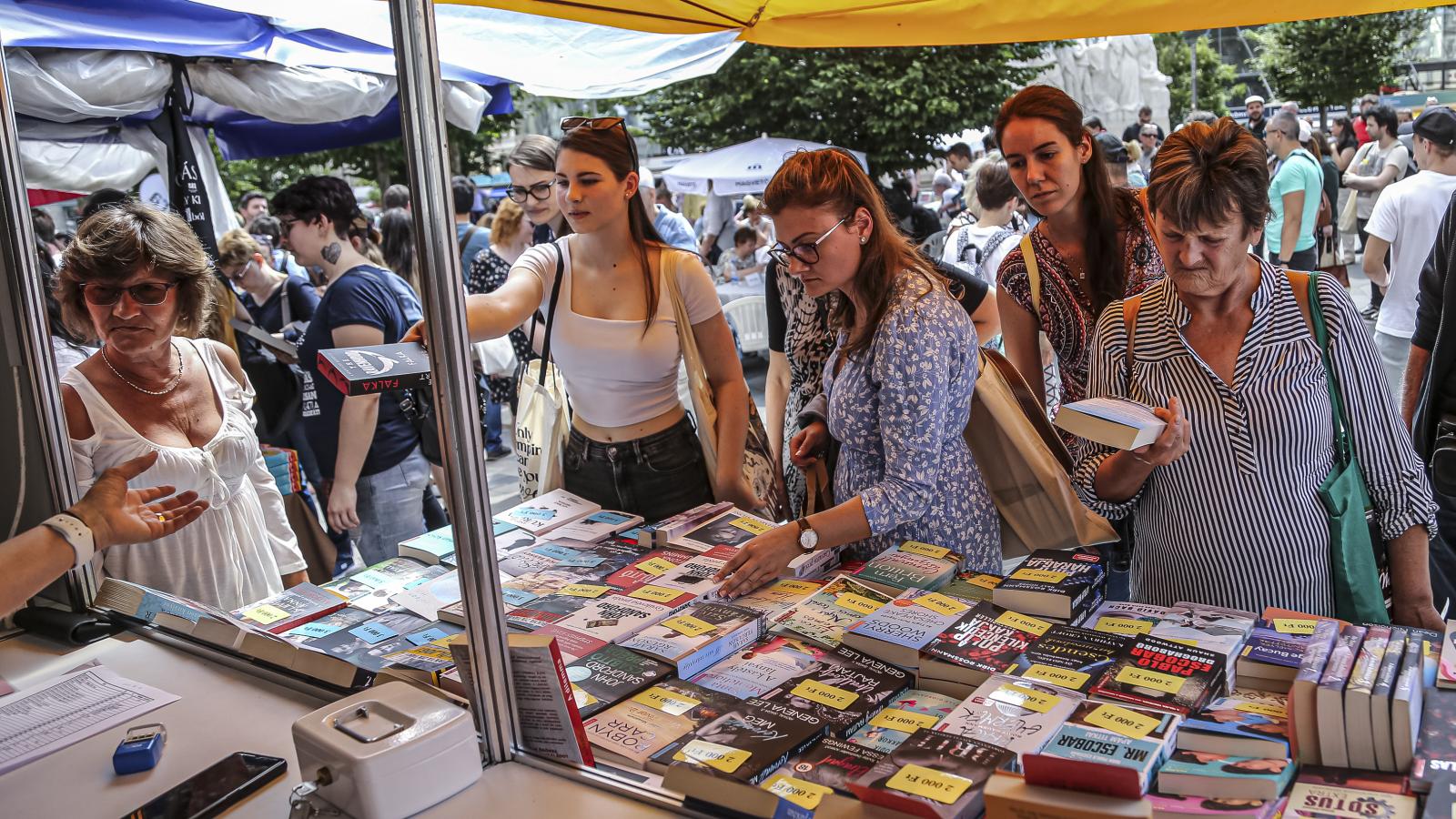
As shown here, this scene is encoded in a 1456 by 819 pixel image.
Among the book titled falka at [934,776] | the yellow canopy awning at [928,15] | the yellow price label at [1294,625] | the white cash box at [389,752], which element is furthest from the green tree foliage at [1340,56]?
the white cash box at [389,752]

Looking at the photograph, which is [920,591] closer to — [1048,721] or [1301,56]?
[1048,721]

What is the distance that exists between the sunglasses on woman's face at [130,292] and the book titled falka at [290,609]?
0.72 meters

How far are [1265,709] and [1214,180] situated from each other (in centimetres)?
93

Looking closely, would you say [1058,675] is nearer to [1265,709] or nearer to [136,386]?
[1265,709]

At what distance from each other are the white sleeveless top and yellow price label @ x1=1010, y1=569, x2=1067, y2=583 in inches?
69.3

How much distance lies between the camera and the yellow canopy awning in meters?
3.17

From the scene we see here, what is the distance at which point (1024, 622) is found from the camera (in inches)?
71.0

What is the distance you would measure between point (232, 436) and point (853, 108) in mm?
11346

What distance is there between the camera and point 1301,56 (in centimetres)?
2384

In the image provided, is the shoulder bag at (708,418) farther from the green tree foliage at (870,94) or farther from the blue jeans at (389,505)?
the green tree foliage at (870,94)

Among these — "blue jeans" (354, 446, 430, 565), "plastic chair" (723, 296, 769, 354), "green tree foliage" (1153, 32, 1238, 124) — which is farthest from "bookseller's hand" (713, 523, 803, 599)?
"green tree foliage" (1153, 32, 1238, 124)

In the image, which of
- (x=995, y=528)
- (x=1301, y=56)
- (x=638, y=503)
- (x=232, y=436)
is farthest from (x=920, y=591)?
(x=1301, y=56)

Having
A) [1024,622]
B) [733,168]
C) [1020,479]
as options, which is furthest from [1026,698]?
[733,168]

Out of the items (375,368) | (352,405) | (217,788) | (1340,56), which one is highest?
(1340,56)
